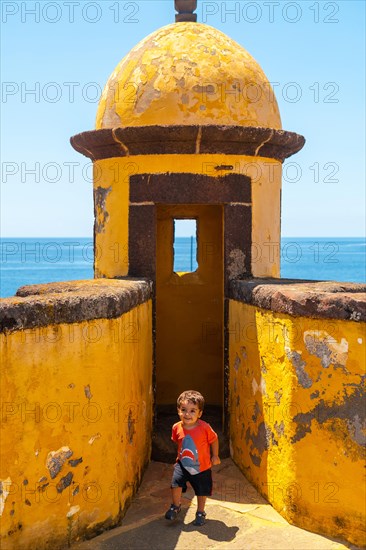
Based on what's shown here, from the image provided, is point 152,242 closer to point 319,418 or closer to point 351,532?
point 319,418

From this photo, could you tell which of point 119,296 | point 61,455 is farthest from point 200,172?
point 61,455

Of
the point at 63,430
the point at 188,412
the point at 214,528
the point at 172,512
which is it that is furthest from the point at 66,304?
Answer: the point at 214,528

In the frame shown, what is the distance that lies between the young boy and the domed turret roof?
2868mm

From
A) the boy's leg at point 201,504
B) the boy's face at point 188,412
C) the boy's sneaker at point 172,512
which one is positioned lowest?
the boy's sneaker at point 172,512

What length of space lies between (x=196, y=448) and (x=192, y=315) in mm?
3483

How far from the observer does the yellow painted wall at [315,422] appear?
4.24 metres

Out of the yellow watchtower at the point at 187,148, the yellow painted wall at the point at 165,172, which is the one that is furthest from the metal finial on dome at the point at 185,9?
the yellow painted wall at the point at 165,172

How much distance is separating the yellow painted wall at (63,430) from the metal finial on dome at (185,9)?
3.95m

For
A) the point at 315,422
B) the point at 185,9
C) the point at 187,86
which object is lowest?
the point at 315,422

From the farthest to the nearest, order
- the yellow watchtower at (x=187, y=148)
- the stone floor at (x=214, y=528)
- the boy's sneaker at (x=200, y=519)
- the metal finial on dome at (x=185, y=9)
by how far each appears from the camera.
A: the metal finial on dome at (x=185, y=9), the yellow watchtower at (x=187, y=148), the boy's sneaker at (x=200, y=519), the stone floor at (x=214, y=528)

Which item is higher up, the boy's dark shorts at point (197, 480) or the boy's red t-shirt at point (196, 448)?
the boy's red t-shirt at point (196, 448)

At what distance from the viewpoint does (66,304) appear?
4066 millimetres

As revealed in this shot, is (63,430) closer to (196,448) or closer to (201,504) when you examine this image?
(196,448)

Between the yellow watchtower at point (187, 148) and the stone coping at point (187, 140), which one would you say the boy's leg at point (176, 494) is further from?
the stone coping at point (187, 140)
